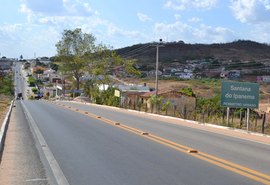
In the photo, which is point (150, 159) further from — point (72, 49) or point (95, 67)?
point (72, 49)

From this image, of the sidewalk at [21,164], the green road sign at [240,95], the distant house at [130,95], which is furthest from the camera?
the distant house at [130,95]

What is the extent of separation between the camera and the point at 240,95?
78.5 ft

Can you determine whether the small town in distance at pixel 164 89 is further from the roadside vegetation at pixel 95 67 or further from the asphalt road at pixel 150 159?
the asphalt road at pixel 150 159

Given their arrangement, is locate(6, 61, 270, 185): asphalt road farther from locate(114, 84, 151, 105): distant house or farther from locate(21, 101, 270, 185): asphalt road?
locate(114, 84, 151, 105): distant house

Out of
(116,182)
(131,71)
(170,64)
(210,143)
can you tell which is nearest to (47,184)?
(116,182)

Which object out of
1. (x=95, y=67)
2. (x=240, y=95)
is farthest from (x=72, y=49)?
(x=240, y=95)

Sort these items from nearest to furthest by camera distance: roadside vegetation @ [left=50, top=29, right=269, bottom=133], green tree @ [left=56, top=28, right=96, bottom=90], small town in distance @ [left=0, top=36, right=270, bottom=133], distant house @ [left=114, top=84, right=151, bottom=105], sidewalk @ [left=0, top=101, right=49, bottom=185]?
sidewalk @ [left=0, top=101, right=49, bottom=185]
small town in distance @ [left=0, top=36, right=270, bottom=133]
distant house @ [left=114, top=84, right=151, bottom=105]
roadside vegetation @ [left=50, top=29, right=269, bottom=133]
green tree @ [left=56, top=28, right=96, bottom=90]

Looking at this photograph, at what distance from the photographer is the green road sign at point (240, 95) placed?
933 inches

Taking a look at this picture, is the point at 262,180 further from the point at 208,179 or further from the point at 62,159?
the point at 62,159

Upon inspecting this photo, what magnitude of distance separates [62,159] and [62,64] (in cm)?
8876

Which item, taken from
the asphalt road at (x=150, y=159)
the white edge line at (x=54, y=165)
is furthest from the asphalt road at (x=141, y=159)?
the white edge line at (x=54, y=165)

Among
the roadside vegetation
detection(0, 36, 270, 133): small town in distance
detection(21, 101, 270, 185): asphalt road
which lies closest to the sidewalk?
detection(21, 101, 270, 185): asphalt road

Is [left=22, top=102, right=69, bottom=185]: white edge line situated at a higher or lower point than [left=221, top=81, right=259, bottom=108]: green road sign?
lower

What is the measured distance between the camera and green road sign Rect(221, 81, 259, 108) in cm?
2369
